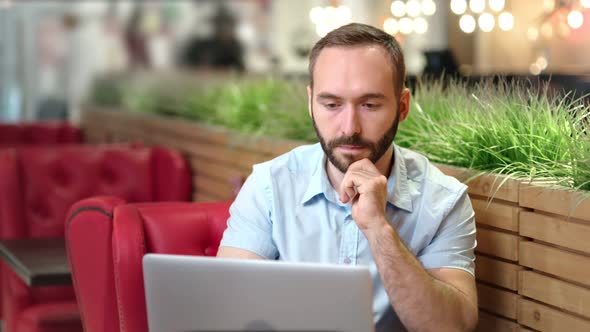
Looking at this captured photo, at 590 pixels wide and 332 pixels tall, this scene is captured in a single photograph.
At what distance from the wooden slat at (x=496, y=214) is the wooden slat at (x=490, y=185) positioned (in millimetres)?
23

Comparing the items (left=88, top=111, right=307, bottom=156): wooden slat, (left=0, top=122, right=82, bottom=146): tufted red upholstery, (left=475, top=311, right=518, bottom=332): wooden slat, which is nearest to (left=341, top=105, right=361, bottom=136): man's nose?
(left=475, top=311, right=518, bottom=332): wooden slat

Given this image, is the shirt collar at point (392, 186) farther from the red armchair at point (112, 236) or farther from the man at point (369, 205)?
the red armchair at point (112, 236)

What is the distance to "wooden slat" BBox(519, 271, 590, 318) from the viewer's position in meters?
2.23

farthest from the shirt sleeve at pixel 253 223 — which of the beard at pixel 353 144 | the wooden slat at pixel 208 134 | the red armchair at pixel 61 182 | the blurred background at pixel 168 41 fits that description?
the blurred background at pixel 168 41

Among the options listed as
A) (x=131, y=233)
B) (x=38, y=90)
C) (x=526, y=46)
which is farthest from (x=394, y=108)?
(x=38, y=90)

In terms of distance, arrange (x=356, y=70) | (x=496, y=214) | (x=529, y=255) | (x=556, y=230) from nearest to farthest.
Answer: (x=356, y=70) < (x=556, y=230) < (x=529, y=255) < (x=496, y=214)

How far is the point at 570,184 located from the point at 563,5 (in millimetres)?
5339

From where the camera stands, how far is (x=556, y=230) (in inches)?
91.0

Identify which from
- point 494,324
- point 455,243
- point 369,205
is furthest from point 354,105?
point 494,324

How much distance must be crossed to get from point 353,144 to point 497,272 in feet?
2.19

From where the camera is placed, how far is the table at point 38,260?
2.99 meters

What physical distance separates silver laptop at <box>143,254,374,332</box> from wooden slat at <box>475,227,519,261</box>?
1030mm

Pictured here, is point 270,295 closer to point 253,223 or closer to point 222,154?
point 253,223

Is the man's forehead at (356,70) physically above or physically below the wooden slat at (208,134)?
above
